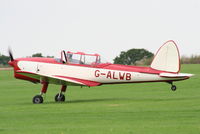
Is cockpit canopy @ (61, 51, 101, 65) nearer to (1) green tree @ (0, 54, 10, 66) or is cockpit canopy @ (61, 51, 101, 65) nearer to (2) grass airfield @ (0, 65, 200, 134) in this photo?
(2) grass airfield @ (0, 65, 200, 134)

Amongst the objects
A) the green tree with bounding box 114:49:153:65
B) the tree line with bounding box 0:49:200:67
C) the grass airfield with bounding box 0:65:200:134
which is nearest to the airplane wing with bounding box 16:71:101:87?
the grass airfield with bounding box 0:65:200:134

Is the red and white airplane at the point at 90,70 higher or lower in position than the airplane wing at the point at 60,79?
higher

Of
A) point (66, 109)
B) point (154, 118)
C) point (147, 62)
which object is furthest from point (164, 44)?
point (147, 62)

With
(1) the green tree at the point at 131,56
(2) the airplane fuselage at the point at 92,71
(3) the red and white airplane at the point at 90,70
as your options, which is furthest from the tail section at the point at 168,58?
(1) the green tree at the point at 131,56

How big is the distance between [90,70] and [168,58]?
8.65 ft

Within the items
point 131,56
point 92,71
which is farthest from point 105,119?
point 131,56

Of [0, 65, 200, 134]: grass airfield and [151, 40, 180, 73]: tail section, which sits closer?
[0, 65, 200, 134]: grass airfield

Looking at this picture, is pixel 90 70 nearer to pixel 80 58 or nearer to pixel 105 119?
pixel 80 58

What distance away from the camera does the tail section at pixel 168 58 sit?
61.9 feet

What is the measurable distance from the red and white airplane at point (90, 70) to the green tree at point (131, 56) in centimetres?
4322

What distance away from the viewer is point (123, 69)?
1922 cm

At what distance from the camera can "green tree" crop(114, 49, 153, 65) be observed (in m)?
64.7

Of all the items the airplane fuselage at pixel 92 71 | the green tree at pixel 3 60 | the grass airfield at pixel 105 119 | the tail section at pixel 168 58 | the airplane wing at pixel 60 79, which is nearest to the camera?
the grass airfield at pixel 105 119

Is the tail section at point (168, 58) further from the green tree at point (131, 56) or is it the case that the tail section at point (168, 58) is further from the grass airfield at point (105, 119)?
the green tree at point (131, 56)
